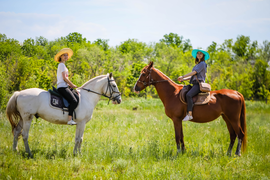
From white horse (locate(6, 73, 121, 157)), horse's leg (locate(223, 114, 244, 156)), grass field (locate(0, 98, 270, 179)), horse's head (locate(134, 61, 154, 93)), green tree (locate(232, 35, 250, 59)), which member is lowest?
grass field (locate(0, 98, 270, 179))

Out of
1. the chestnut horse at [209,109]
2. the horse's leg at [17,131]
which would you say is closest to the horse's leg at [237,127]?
the chestnut horse at [209,109]

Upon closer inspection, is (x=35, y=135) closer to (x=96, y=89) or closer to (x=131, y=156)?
(x=96, y=89)

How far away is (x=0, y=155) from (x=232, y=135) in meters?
7.31

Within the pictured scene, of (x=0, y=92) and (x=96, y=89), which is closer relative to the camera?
(x=96, y=89)

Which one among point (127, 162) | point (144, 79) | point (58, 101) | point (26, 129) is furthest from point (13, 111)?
point (144, 79)

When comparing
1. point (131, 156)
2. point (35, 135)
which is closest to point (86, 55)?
point (35, 135)

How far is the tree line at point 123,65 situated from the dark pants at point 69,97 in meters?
7.06

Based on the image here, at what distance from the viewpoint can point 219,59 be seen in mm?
58656

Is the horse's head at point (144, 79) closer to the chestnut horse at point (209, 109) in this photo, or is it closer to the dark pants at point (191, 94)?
the chestnut horse at point (209, 109)

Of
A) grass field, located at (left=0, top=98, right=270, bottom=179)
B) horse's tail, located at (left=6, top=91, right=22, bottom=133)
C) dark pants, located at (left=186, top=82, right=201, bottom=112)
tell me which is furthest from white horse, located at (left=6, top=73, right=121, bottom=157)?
dark pants, located at (left=186, top=82, right=201, bottom=112)

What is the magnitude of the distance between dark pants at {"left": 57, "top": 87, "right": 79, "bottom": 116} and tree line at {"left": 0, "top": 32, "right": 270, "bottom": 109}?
23.2 feet

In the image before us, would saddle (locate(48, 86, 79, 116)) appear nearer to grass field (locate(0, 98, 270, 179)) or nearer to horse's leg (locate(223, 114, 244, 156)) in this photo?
grass field (locate(0, 98, 270, 179))

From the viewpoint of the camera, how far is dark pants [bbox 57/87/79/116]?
19.3 feet

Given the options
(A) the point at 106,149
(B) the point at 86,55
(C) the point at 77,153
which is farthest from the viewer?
(B) the point at 86,55
